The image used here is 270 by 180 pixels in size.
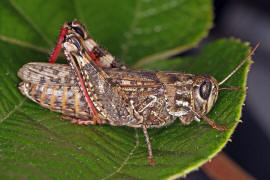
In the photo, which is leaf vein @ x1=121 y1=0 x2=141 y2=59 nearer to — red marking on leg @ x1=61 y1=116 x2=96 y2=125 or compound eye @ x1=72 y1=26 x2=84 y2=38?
compound eye @ x1=72 y1=26 x2=84 y2=38

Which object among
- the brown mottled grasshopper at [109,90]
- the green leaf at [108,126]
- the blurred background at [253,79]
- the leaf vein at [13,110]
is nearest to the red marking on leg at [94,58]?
the brown mottled grasshopper at [109,90]

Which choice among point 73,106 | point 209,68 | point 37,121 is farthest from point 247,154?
point 37,121

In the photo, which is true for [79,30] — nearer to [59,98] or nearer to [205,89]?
[59,98]

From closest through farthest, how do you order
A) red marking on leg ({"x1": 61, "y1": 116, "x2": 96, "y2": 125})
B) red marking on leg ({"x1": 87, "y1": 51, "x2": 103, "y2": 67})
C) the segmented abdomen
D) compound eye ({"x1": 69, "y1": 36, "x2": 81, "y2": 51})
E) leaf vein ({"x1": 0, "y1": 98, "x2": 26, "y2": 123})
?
1. leaf vein ({"x1": 0, "y1": 98, "x2": 26, "y2": 123})
2. red marking on leg ({"x1": 61, "y1": 116, "x2": 96, "y2": 125})
3. the segmented abdomen
4. compound eye ({"x1": 69, "y1": 36, "x2": 81, "y2": 51})
5. red marking on leg ({"x1": 87, "y1": 51, "x2": 103, "y2": 67})

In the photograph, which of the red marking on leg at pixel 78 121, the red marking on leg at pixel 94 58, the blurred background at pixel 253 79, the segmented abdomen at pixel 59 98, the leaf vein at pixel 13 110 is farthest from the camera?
the blurred background at pixel 253 79

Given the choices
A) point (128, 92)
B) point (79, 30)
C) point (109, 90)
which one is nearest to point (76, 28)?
point (79, 30)

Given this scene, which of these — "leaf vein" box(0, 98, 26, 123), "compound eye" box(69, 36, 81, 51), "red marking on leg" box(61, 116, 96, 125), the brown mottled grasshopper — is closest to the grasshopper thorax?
the brown mottled grasshopper

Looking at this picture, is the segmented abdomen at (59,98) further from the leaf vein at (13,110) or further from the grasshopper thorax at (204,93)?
the grasshopper thorax at (204,93)
